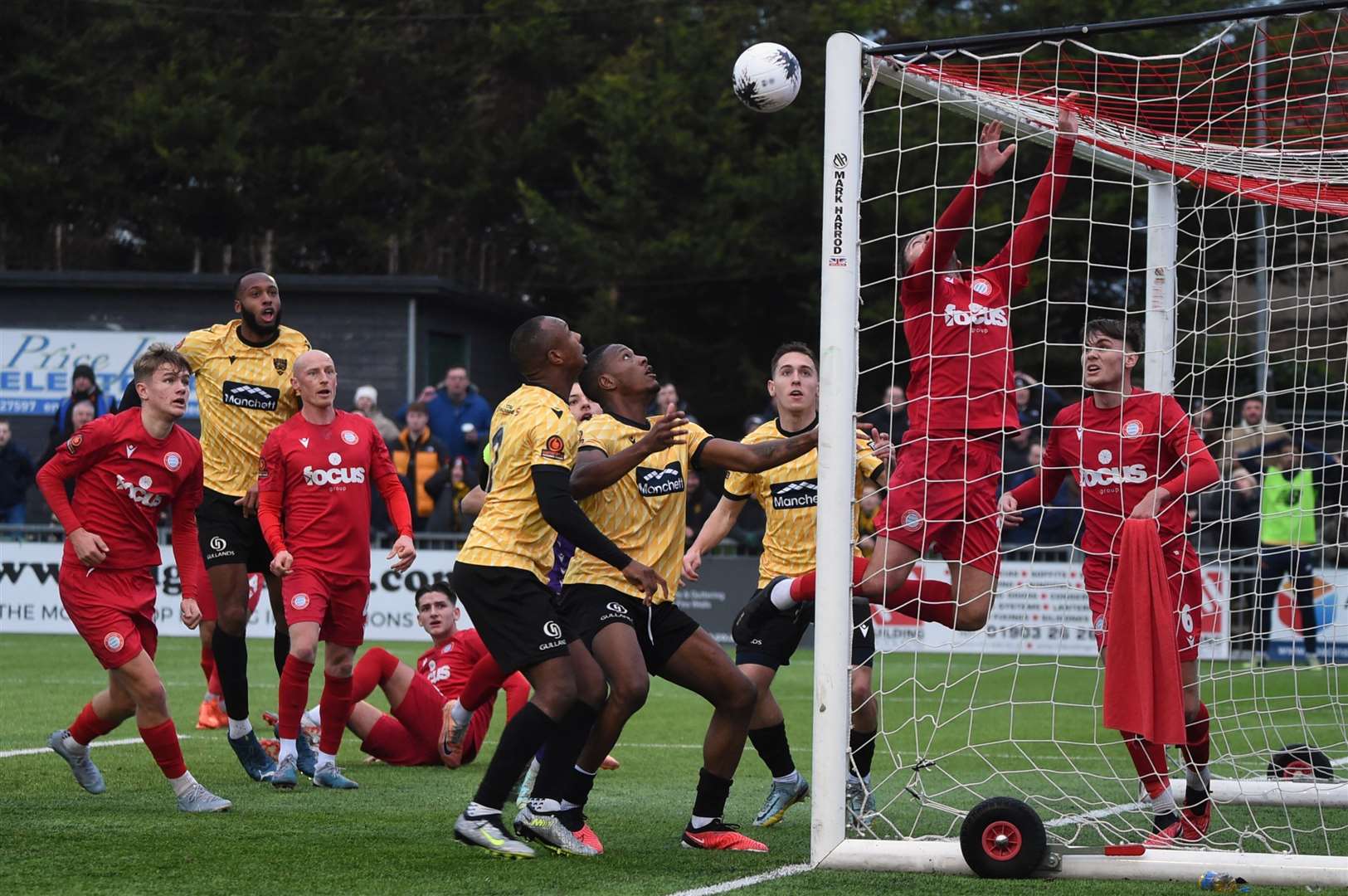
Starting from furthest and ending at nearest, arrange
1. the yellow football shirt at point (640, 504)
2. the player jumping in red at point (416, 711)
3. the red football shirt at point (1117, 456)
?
1. the player jumping in red at point (416, 711)
2. the red football shirt at point (1117, 456)
3. the yellow football shirt at point (640, 504)

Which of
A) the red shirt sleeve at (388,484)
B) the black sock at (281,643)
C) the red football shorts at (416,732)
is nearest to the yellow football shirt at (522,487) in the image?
the red shirt sleeve at (388,484)

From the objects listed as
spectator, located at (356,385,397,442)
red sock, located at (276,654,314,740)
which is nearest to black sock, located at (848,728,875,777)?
red sock, located at (276,654,314,740)

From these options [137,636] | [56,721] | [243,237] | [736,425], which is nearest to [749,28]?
[736,425]

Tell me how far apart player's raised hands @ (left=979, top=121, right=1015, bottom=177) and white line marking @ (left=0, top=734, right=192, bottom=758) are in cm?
548

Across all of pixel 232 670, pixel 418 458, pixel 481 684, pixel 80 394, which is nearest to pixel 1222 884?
pixel 481 684

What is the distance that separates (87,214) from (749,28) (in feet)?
45.5

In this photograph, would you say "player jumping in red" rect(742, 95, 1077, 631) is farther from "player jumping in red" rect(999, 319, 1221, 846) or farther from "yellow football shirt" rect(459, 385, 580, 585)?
"yellow football shirt" rect(459, 385, 580, 585)

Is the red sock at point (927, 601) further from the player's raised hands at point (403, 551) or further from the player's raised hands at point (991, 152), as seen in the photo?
the player's raised hands at point (403, 551)

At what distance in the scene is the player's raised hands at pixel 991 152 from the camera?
670 cm

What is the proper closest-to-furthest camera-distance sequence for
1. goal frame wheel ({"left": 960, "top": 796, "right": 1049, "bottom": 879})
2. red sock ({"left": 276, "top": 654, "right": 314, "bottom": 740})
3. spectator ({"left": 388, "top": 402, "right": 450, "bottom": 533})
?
1. goal frame wheel ({"left": 960, "top": 796, "right": 1049, "bottom": 879})
2. red sock ({"left": 276, "top": 654, "right": 314, "bottom": 740})
3. spectator ({"left": 388, "top": 402, "right": 450, "bottom": 533})

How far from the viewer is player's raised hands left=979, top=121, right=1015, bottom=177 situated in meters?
6.70

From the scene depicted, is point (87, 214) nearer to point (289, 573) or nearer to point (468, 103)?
point (468, 103)

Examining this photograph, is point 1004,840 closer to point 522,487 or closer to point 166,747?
point 522,487

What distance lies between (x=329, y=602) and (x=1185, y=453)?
421 cm
